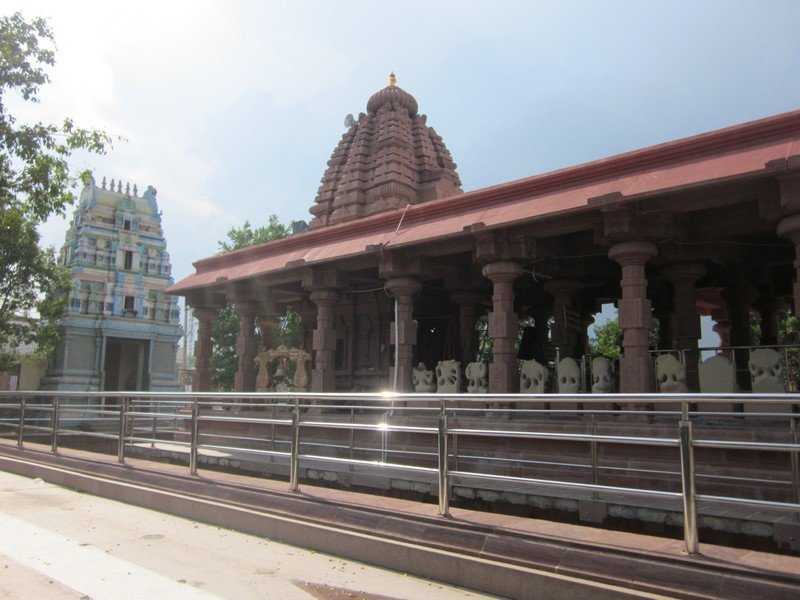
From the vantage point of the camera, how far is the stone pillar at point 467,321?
52.5 ft

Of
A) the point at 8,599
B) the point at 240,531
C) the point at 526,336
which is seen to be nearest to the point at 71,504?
the point at 240,531

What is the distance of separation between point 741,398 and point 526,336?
16.8 metres

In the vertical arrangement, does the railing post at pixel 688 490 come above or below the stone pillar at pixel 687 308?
below

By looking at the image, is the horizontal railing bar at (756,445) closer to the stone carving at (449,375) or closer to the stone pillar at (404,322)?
the stone pillar at (404,322)

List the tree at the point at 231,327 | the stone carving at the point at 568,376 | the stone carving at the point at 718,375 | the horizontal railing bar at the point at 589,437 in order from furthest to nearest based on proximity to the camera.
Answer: the tree at the point at 231,327, the stone carving at the point at 568,376, the stone carving at the point at 718,375, the horizontal railing bar at the point at 589,437

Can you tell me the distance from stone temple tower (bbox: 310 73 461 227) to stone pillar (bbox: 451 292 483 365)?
5.10 metres

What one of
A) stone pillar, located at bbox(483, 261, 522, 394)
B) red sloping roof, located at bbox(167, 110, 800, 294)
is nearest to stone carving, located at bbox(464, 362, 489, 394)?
stone pillar, located at bbox(483, 261, 522, 394)

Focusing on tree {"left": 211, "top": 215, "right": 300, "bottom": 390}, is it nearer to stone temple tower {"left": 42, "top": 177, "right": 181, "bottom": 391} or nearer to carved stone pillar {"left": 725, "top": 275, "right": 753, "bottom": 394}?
stone temple tower {"left": 42, "top": 177, "right": 181, "bottom": 391}

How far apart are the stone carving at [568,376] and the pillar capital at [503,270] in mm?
1865

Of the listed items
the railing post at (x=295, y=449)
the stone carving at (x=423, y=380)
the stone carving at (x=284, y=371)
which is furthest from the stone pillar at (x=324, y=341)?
the railing post at (x=295, y=449)

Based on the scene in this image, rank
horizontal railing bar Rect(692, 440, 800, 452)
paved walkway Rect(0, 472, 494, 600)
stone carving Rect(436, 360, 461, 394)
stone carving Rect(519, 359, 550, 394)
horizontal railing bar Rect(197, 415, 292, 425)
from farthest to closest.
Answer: stone carving Rect(436, 360, 461, 394) < stone carving Rect(519, 359, 550, 394) < horizontal railing bar Rect(197, 415, 292, 425) < paved walkway Rect(0, 472, 494, 600) < horizontal railing bar Rect(692, 440, 800, 452)

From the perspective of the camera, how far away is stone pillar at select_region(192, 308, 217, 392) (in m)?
17.8

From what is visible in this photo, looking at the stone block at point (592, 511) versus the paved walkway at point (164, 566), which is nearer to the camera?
the paved walkway at point (164, 566)

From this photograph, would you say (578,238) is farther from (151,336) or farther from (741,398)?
(151,336)
